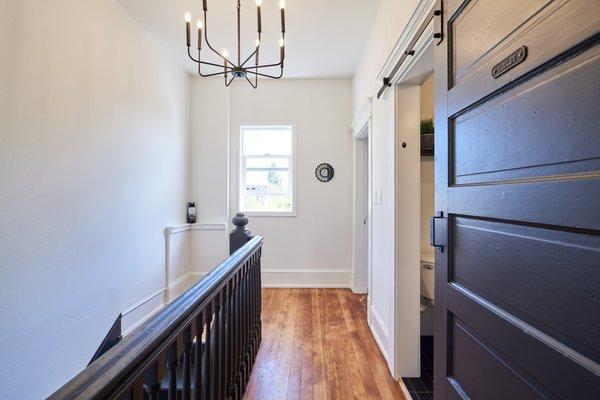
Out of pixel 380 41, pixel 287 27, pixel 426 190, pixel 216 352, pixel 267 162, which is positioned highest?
pixel 287 27

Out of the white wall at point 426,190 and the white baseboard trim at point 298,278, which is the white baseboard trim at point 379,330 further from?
the white baseboard trim at point 298,278

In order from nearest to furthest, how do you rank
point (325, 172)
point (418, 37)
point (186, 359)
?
point (186, 359) → point (418, 37) → point (325, 172)

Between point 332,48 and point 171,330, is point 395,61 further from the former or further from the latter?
point 171,330

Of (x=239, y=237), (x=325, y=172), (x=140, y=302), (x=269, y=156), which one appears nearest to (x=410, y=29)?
(x=239, y=237)

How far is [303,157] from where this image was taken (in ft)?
13.7

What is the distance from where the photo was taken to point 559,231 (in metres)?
0.59

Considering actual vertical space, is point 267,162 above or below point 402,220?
above

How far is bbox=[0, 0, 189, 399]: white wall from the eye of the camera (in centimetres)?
165

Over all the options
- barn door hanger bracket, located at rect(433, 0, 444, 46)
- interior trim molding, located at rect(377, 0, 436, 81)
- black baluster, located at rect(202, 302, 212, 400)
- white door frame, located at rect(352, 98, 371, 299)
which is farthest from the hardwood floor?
interior trim molding, located at rect(377, 0, 436, 81)

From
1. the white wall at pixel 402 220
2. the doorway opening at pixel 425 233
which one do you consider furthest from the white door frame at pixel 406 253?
the doorway opening at pixel 425 233

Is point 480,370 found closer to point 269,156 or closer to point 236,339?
point 236,339

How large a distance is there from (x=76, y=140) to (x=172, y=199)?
1.56 metres

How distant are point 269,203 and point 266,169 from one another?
1.63 ft

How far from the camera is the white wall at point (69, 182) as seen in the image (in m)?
1.65
